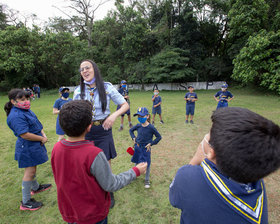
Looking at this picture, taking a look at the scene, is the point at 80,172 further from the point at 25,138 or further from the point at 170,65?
the point at 170,65

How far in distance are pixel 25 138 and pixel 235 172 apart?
2.89m

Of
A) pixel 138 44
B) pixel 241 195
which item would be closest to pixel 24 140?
pixel 241 195

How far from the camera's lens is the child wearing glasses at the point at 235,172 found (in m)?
0.75

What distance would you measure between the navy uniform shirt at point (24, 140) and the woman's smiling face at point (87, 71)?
4.07ft

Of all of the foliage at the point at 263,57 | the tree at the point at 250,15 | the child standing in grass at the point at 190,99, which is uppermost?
the tree at the point at 250,15

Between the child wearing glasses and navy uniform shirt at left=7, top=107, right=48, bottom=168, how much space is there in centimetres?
261

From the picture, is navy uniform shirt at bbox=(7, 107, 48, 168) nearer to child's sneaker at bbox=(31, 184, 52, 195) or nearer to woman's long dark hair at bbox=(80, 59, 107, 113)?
child's sneaker at bbox=(31, 184, 52, 195)

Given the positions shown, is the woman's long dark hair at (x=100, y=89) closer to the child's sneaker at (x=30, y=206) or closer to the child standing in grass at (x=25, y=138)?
the child standing in grass at (x=25, y=138)

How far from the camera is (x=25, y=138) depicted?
247cm

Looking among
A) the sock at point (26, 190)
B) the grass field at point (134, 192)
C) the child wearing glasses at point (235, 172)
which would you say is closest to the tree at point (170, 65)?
the grass field at point (134, 192)

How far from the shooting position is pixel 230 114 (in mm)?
858

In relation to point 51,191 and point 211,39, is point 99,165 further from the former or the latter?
point 211,39

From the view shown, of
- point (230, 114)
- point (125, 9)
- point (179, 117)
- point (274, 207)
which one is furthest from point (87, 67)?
point (125, 9)

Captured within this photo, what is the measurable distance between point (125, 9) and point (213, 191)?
29966mm
